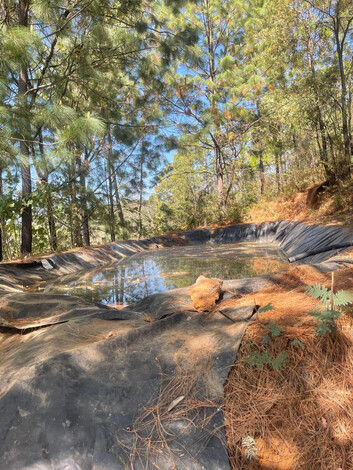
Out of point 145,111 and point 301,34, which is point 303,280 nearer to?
point 145,111

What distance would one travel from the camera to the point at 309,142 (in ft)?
30.7

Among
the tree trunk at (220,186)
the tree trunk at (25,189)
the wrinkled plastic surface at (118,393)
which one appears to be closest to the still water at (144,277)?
the tree trunk at (25,189)

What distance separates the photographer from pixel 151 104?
7.56 metres

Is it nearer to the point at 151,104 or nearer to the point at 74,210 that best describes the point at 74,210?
the point at 74,210

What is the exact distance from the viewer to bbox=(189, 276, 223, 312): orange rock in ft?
6.74

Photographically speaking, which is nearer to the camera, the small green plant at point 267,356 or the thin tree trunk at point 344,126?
the small green plant at point 267,356

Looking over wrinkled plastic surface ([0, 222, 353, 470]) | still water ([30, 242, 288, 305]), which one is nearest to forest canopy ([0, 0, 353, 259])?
still water ([30, 242, 288, 305])

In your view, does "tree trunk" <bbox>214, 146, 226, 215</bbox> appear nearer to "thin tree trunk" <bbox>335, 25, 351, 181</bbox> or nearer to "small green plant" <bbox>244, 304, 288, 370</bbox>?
"thin tree trunk" <bbox>335, 25, 351, 181</bbox>

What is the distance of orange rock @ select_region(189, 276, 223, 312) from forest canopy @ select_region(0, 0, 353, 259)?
2.53 metres

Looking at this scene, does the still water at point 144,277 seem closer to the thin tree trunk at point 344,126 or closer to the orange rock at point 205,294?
the orange rock at point 205,294

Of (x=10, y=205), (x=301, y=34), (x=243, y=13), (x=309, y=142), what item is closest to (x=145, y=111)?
(x=10, y=205)

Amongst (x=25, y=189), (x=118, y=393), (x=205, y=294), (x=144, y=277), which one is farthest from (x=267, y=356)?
(x=25, y=189)

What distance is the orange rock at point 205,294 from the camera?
6.74 feet

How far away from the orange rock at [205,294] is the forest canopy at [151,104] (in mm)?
2531
